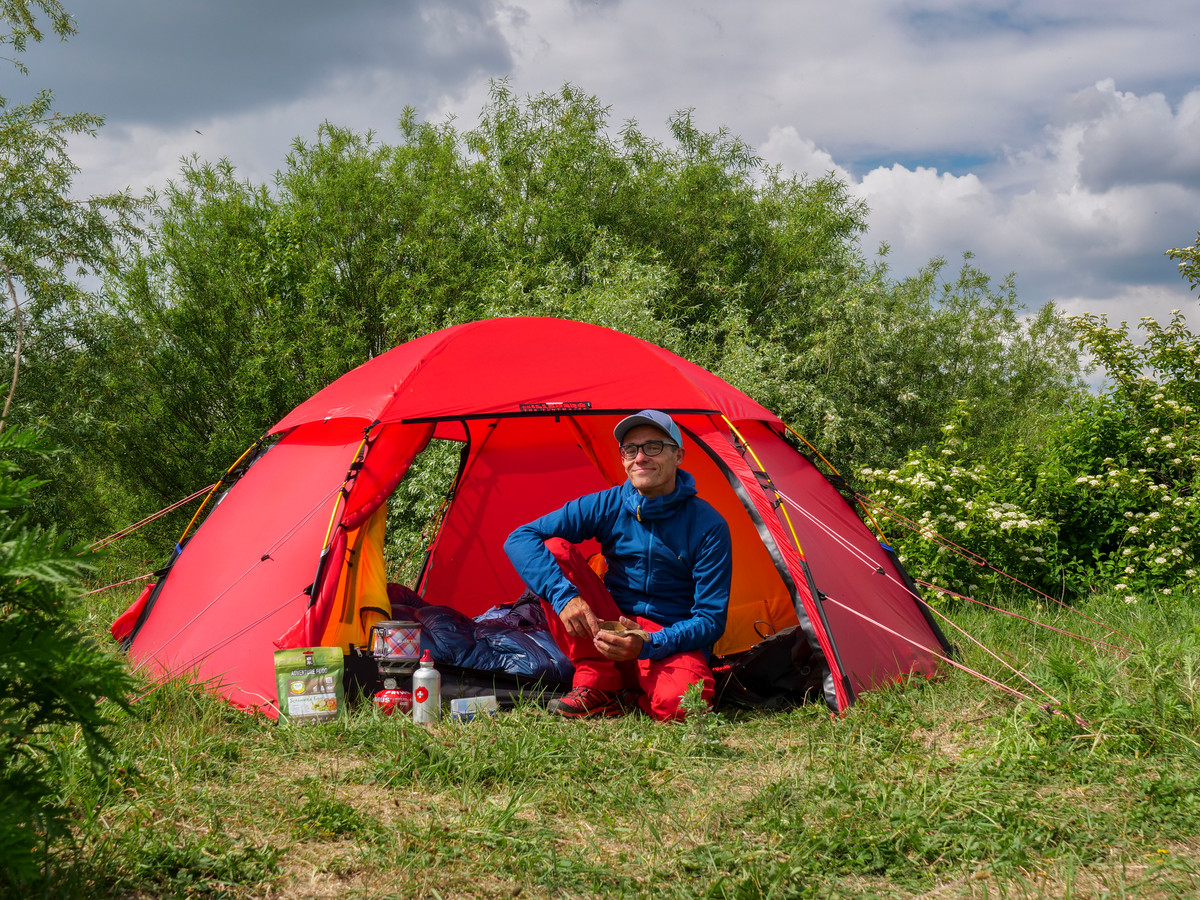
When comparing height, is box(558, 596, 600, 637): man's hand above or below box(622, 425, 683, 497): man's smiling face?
below

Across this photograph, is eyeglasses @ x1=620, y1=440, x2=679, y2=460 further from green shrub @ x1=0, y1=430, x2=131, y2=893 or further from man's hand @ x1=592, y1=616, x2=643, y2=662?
green shrub @ x1=0, y1=430, x2=131, y2=893

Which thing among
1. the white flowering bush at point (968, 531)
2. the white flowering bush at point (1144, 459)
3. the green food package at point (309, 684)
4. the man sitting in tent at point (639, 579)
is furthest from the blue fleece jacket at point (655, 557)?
the white flowering bush at point (1144, 459)

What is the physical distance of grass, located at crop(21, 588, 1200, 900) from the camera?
7.53 feet

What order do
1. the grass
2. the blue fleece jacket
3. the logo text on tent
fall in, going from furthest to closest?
the logo text on tent, the blue fleece jacket, the grass

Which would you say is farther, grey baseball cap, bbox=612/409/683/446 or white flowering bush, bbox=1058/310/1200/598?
white flowering bush, bbox=1058/310/1200/598

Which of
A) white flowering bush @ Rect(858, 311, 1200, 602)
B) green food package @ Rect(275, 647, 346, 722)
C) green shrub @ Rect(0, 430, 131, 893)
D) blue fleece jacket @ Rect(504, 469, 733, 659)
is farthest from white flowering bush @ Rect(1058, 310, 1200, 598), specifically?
green shrub @ Rect(0, 430, 131, 893)

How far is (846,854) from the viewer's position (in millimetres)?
2457

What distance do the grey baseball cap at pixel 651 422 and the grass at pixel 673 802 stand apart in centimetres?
121

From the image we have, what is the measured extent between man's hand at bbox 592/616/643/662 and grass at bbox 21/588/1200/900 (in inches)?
10.8

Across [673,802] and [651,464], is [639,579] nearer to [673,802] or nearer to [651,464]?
[651,464]

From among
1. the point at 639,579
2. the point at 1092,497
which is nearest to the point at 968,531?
the point at 1092,497

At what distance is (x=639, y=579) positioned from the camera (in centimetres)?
400

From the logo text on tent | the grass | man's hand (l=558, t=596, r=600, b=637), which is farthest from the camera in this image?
the logo text on tent

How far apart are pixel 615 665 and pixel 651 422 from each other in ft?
3.58
